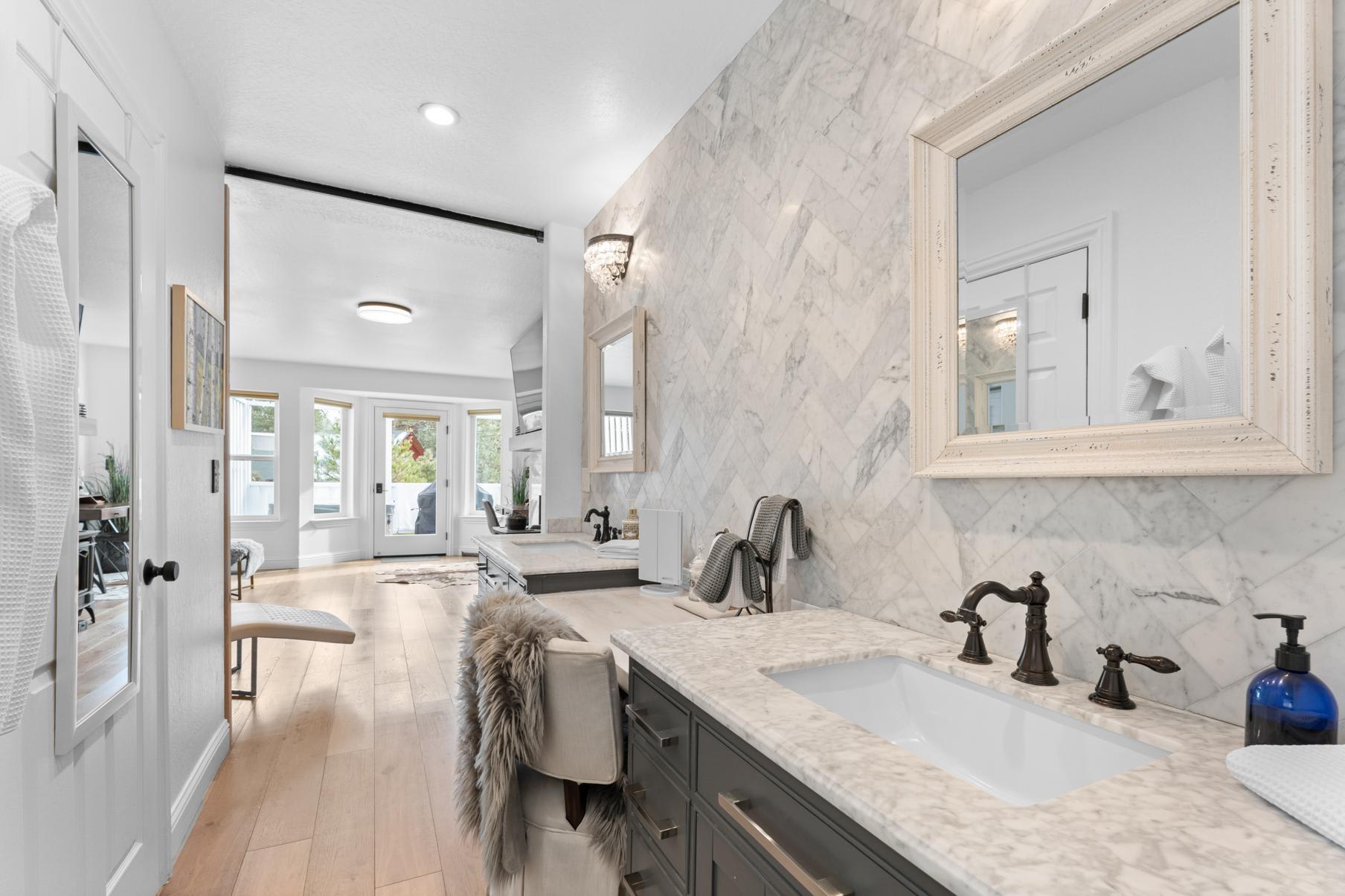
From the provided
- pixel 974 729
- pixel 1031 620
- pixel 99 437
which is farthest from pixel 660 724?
pixel 99 437

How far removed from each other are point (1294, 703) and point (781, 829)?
0.60m

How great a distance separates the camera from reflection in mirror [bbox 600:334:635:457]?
291 centimetres

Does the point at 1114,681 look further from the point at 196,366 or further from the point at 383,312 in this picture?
the point at 383,312

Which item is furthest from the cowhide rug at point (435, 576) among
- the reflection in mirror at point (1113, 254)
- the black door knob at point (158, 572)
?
the reflection in mirror at point (1113, 254)

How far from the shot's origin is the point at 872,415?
147cm

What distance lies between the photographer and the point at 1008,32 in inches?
45.6

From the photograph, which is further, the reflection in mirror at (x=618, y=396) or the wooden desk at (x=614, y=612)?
the reflection in mirror at (x=618, y=396)

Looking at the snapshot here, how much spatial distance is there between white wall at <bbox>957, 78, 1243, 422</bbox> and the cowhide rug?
6421mm

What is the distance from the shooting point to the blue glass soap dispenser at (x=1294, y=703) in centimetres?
67

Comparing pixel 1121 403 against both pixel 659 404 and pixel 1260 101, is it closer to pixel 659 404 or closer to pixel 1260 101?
pixel 1260 101

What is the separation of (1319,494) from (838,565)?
0.94 metres

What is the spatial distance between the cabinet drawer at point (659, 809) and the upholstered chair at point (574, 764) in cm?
8

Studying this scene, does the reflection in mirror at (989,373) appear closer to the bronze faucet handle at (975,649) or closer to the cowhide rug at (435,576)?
the bronze faucet handle at (975,649)

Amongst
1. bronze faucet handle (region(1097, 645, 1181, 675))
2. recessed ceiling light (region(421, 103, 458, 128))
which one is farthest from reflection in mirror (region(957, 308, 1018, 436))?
recessed ceiling light (region(421, 103, 458, 128))
